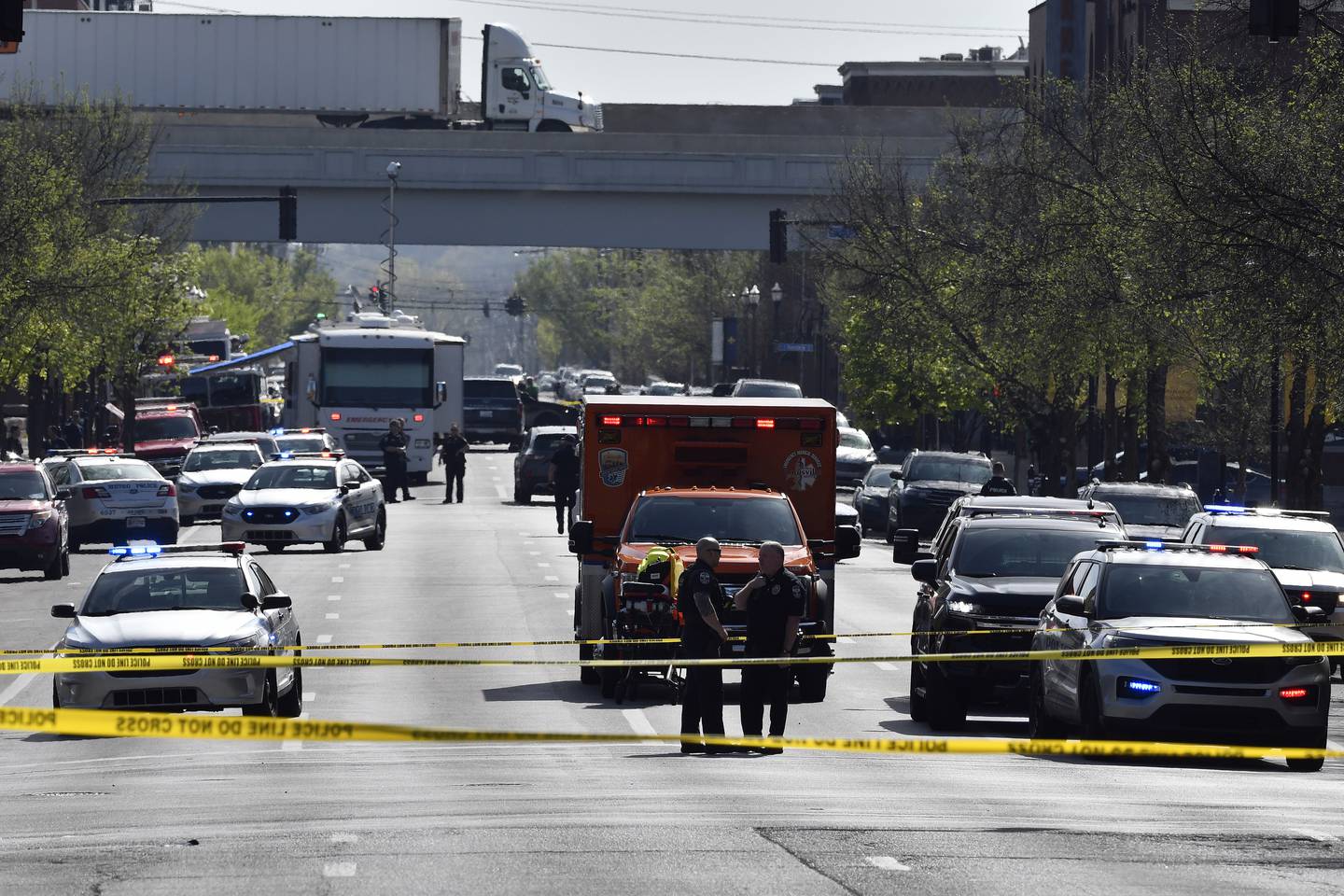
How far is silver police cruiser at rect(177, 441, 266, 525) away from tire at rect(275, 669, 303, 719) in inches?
1016

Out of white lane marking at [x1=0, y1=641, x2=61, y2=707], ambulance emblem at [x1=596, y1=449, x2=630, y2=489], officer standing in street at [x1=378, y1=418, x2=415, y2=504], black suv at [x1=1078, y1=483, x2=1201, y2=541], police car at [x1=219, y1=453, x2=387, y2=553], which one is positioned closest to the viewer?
white lane marking at [x1=0, y1=641, x2=61, y2=707]

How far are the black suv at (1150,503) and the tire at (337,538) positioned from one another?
13256mm

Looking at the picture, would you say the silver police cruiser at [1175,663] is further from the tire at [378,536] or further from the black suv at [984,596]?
the tire at [378,536]

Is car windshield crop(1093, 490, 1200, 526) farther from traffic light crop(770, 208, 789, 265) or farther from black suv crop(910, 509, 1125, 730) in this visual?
traffic light crop(770, 208, 789, 265)

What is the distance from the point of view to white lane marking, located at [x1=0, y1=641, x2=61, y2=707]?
19609 millimetres

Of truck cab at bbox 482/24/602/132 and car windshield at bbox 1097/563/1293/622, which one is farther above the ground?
truck cab at bbox 482/24/602/132

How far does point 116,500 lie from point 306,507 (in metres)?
3.21

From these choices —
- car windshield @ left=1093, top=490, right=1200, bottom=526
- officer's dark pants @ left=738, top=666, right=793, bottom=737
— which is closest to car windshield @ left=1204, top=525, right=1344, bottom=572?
car windshield @ left=1093, top=490, right=1200, bottom=526

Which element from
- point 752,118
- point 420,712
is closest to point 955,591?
point 420,712

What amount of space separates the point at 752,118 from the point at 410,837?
7498 centimetres

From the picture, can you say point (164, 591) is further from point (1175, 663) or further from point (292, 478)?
point (292, 478)

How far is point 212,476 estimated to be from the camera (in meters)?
44.5

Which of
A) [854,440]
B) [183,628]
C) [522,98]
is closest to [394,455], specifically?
[854,440]

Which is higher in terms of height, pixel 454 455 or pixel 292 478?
pixel 292 478
